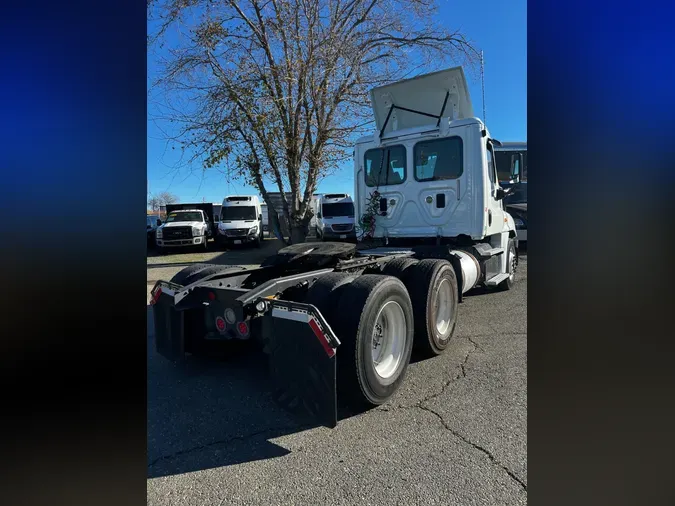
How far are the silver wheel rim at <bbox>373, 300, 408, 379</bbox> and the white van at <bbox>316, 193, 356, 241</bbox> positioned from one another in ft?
50.5

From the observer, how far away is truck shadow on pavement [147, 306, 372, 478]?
295 cm

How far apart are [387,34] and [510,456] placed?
46.4 ft

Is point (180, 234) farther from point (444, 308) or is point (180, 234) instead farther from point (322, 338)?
point (322, 338)

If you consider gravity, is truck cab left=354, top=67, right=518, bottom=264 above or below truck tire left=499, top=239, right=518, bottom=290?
above

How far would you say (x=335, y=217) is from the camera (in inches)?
799

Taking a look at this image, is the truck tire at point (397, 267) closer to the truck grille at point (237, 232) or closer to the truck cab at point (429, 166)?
the truck cab at point (429, 166)

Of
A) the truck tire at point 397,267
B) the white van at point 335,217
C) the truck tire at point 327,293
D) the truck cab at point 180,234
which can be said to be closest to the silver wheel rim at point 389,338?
the truck tire at point 327,293

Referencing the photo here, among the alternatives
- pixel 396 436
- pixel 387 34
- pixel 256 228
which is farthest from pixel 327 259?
pixel 256 228

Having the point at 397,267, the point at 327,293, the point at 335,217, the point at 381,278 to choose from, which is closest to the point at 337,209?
the point at 335,217

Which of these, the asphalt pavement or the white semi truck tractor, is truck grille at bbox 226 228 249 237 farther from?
the asphalt pavement

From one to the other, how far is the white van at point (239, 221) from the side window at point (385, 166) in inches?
547

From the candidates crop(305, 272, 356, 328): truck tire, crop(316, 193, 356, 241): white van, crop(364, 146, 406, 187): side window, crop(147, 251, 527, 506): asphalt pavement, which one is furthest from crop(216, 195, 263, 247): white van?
crop(305, 272, 356, 328): truck tire

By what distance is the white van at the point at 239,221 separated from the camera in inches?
792

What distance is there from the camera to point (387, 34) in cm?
1413
